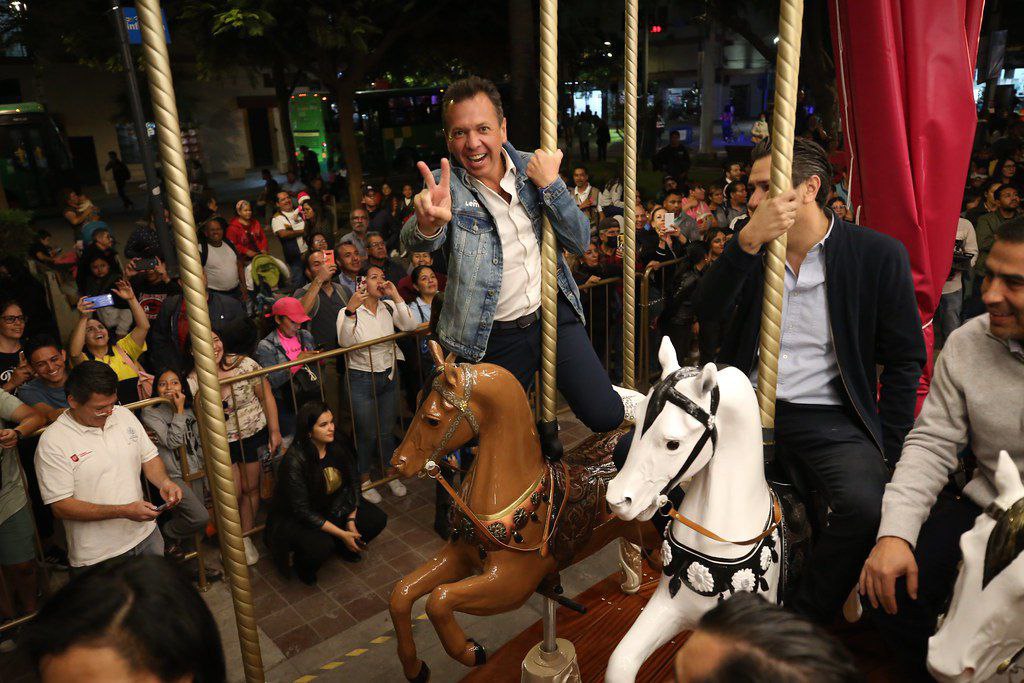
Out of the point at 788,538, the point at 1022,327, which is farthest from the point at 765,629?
the point at 1022,327

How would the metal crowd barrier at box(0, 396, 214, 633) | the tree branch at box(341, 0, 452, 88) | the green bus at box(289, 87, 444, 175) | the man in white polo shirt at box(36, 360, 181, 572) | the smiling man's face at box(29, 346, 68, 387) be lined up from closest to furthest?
the man in white polo shirt at box(36, 360, 181, 572), the metal crowd barrier at box(0, 396, 214, 633), the smiling man's face at box(29, 346, 68, 387), the tree branch at box(341, 0, 452, 88), the green bus at box(289, 87, 444, 175)

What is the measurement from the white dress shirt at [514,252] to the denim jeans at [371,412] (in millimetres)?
3009

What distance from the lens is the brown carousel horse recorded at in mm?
2879

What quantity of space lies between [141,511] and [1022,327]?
404 centimetres

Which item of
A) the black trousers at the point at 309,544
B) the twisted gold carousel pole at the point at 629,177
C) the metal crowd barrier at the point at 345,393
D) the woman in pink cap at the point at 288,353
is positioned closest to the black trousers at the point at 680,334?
the metal crowd barrier at the point at 345,393

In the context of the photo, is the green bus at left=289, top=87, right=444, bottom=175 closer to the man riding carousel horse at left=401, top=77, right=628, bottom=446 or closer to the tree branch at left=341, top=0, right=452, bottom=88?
the tree branch at left=341, top=0, right=452, bottom=88

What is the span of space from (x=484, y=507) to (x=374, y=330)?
3.24 m

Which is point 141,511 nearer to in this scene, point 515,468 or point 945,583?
point 515,468

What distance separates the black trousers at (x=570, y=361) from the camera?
3160 millimetres

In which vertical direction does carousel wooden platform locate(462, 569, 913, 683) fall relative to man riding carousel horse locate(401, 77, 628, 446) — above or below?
below

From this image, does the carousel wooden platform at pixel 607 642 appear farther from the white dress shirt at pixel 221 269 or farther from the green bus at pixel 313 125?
the green bus at pixel 313 125

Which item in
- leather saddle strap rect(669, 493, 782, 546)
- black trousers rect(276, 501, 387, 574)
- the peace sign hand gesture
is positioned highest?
the peace sign hand gesture

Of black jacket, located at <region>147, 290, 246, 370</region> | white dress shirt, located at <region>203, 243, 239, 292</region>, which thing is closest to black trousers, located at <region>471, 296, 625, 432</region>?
black jacket, located at <region>147, 290, 246, 370</region>

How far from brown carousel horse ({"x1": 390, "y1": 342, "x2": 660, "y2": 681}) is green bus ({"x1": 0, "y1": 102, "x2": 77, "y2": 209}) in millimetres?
23166
